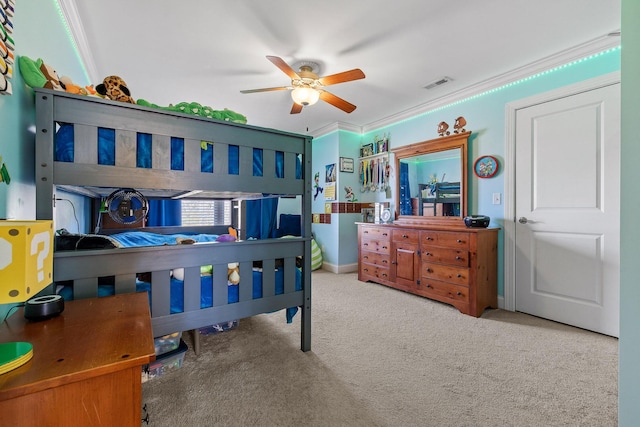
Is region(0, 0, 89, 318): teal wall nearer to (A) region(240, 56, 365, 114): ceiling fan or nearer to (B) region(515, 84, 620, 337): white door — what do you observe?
(A) region(240, 56, 365, 114): ceiling fan

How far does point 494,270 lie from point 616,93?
1782 mm

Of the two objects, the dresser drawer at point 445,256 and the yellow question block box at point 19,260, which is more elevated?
the yellow question block box at point 19,260

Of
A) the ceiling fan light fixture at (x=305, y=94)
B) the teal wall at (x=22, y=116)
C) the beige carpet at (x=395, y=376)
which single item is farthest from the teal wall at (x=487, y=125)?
the teal wall at (x=22, y=116)

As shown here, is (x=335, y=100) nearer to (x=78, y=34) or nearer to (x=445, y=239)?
(x=445, y=239)

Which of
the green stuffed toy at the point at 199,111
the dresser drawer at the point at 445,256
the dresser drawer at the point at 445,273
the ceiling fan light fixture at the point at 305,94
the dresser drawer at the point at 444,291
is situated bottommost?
the dresser drawer at the point at 444,291

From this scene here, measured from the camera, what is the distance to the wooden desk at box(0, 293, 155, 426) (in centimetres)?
55

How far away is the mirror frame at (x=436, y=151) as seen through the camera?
3.10 metres

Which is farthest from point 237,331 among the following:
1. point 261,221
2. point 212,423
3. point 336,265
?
point 261,221

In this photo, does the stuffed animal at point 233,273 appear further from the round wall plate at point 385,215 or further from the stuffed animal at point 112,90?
the round wall plate at point 385,215

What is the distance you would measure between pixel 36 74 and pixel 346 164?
3628mm

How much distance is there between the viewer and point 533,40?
7.32 ft

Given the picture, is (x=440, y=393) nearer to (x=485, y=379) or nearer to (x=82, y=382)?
(x=485, y=379)

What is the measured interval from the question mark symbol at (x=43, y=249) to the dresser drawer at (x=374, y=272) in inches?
127

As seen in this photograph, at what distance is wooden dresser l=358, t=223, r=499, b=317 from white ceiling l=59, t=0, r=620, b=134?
1.62m
